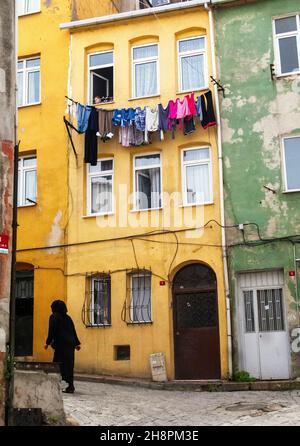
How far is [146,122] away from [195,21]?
3488 millimetres

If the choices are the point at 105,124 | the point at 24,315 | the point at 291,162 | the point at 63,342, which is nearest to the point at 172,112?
the point at 105,124

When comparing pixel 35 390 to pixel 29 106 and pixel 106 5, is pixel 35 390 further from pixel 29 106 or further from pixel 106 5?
pixel 106 5

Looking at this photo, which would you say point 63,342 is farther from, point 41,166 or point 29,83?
point 29,83

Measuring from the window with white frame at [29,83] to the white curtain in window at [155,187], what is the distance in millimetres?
4764

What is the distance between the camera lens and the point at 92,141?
2061 centimetres

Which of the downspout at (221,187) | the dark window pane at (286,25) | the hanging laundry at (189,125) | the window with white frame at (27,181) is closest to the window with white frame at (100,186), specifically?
the window with white frame at (27,181)

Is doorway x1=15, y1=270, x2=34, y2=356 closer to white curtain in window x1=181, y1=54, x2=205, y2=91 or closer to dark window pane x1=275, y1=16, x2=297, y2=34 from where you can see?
white curtain in window x1=181, y1=54, x2=205, y2=91

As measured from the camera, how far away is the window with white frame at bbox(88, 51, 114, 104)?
21609 mm

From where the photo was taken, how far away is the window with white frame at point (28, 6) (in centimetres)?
2292

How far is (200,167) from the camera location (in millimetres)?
20016

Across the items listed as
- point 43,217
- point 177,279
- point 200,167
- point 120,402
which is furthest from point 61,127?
point 120,402

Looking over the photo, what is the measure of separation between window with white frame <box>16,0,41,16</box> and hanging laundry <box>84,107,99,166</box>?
4875 millimetres

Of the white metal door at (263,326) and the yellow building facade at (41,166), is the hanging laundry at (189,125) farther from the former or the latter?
the white metal door at (263,326)

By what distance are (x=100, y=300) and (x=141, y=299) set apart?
1.31 meters
